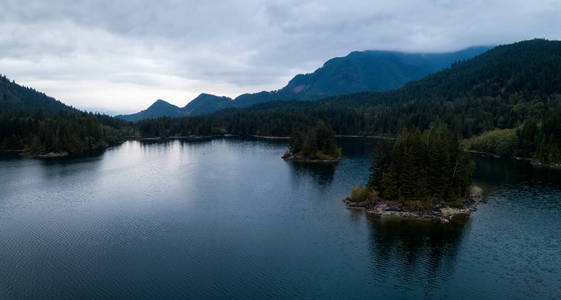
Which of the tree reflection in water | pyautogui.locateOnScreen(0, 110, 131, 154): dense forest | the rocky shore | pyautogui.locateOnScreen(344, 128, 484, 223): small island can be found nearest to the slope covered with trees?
pyautogui.locateOnScreen(0, 110, 131, 154): dense forest

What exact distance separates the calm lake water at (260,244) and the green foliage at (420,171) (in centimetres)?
711

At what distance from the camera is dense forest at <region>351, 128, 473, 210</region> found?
66.7m

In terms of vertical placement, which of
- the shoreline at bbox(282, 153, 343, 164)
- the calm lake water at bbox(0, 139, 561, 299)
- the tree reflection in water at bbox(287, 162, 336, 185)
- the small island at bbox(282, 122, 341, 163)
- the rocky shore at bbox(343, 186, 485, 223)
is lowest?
the calm lake water at bbox(0, 139, 561, 299)

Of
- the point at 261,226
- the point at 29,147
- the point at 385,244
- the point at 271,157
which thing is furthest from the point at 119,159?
the point at 385,244

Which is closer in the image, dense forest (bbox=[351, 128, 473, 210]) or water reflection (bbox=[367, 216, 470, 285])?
water reflection (bbox=[367, 216, 470, 285])

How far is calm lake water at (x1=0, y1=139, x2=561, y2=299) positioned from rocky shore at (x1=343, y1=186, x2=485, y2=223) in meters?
2.58

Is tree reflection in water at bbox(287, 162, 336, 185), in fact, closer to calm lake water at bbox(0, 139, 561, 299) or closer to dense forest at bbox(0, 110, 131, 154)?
calm lake water at bbox(0, 139, 561, 299)

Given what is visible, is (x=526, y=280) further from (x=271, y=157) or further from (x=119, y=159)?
(x=119, y=159)

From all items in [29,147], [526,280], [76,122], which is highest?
[76,122]

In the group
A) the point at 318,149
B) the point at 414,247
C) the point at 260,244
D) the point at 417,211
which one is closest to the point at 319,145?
the point at 318,149

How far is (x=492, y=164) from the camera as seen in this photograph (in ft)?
402

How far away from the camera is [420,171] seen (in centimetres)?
6712

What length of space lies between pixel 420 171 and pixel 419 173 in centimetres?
46

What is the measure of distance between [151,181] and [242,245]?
5698 centimetres
